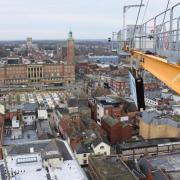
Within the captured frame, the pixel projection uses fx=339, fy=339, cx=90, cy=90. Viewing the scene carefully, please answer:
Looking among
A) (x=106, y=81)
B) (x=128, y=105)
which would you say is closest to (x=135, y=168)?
(x=128, y=105)

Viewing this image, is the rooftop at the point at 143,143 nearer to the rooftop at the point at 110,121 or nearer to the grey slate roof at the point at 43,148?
the rooftop at the point at 110,121

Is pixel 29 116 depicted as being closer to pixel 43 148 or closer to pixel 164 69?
pixel 43 148

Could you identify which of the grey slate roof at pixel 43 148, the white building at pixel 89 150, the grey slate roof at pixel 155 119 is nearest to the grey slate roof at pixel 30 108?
the white building at pixel 89 150

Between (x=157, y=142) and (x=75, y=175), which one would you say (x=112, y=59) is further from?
(x=75, y=175)

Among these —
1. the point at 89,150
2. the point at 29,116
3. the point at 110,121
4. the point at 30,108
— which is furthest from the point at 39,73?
the point at 89,150

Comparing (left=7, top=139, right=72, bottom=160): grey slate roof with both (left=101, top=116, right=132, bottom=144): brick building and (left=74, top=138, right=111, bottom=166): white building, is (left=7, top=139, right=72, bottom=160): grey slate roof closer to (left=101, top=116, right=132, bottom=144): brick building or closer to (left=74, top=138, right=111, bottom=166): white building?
(left=74, top=138, right=111, bottom=166): white building

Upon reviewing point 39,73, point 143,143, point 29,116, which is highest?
point 39,73
